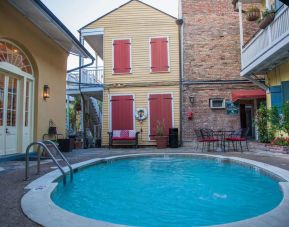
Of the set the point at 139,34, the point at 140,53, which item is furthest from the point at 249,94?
the point at 139,34

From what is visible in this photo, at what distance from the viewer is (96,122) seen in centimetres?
1603

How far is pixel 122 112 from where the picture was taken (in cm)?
Result: 1230

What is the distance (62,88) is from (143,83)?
3850 millimetres

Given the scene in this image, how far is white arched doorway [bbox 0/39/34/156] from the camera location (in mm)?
6770

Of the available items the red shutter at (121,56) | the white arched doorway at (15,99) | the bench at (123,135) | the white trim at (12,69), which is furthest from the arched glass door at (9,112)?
the red shutter at (121,56)

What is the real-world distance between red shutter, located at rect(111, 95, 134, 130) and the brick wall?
2492mm

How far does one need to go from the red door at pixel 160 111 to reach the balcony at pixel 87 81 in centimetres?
267

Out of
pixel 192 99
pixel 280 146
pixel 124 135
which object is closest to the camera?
pixel 280 146

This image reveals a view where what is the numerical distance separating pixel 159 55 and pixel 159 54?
50 mm

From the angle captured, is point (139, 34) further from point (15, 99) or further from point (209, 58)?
point (15, 99)

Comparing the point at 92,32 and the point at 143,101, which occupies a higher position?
the point at 92,32

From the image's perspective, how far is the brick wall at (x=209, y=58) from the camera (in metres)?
11.8

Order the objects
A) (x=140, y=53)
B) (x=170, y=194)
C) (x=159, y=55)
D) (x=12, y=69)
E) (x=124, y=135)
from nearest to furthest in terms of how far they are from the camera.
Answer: (x=170, y=194), (x=12, y=69), (x=124, y=135), (x=159, y=55), (x=140, y=53)

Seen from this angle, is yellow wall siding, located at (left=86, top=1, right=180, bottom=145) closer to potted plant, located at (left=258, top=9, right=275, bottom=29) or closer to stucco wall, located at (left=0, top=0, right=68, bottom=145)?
stucco wall, located at (left=0, top=0, right=68, bottom=145)
